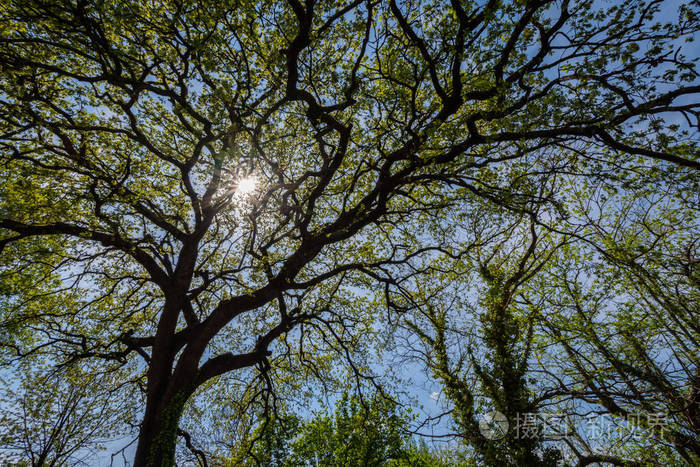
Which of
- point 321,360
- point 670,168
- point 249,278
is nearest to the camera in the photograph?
point 670,168

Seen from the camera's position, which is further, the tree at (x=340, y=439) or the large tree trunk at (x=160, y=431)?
the tree at (x=340, y=439)

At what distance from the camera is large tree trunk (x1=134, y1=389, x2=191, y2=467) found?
20.3ft

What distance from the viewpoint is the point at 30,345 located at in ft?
31.1

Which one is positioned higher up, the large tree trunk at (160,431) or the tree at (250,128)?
the tree at (250,128)

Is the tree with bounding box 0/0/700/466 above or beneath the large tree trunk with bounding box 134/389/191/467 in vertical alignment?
above

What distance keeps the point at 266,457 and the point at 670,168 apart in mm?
13126

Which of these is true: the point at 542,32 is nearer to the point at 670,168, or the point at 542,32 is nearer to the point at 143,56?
the point at 670,168

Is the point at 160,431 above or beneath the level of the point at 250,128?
beneath

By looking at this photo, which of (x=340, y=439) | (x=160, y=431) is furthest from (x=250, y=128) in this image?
(x=340, y=439)

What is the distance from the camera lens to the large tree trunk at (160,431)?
6195 millimetres

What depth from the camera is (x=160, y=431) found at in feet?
21.0

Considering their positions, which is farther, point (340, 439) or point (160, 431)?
point (340, 439)

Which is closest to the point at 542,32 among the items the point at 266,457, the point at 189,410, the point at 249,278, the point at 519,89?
the point at 519,89

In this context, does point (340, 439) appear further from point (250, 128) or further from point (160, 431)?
point (250, 128)
